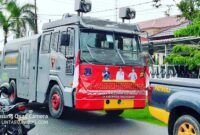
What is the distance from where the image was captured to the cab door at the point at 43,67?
1098cm

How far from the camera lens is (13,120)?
6.86 m

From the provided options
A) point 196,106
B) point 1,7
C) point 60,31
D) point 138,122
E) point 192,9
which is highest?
point 1,7

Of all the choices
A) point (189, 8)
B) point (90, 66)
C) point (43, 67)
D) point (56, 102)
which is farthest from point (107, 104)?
point (189, 8)

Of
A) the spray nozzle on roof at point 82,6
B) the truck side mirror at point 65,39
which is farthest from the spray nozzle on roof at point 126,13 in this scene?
the truck side mirror at point 65,39

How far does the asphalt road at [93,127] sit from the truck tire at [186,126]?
8.10 feet

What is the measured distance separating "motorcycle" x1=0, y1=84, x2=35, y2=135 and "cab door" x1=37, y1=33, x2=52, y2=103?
3.96 metres

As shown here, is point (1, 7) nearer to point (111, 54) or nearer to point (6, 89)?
point (6, 89)

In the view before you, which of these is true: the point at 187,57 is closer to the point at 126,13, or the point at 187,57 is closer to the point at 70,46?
the point at 126,13

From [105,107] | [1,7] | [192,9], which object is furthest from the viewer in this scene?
[1,7]

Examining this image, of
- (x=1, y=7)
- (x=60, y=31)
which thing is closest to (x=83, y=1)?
(x=60, y=31)

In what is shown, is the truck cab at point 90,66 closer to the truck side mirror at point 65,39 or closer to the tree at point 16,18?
the truck side mirror at point 65,39

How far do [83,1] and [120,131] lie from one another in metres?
3.91

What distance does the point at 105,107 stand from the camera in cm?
957

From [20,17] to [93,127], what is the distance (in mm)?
22403
